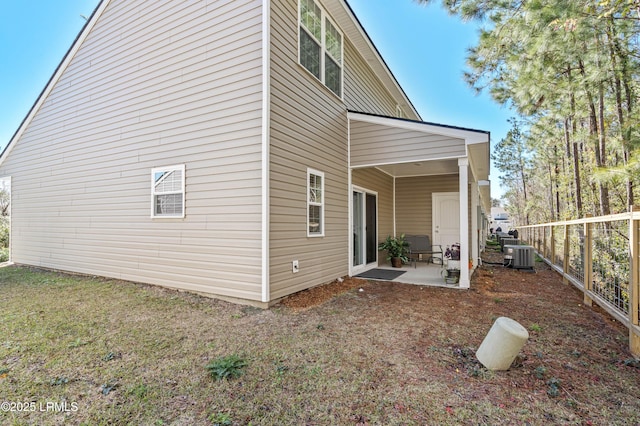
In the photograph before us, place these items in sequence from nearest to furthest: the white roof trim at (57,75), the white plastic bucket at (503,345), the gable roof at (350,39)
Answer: the white plastic bucket at (503,345)
the gable roof at (350,39)
the white roof trim at (57,75)

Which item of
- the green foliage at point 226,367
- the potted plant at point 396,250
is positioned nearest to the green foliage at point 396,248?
the potted plant at point 396,250

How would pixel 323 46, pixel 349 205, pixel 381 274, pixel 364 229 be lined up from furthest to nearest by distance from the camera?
pixel 364 229, pixel 381 274, pixel 349 205, pixel 323 46

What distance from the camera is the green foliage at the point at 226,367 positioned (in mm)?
2557

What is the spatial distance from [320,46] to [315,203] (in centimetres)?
309

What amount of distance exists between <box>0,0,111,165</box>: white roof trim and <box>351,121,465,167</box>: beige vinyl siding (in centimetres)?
597

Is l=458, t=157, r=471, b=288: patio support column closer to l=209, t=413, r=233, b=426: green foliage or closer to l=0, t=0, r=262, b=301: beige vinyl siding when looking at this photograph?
l=0, t=0, r=262, b=301: beige vinyl siding

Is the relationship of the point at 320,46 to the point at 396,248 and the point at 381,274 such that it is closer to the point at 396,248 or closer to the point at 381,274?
the point at 381,274

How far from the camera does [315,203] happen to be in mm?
5574

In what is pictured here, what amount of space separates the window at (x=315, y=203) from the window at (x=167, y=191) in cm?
216

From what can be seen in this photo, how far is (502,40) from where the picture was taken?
532cm

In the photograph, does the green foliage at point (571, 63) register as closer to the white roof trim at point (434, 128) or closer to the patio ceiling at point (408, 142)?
the white roof trim at point (434, 128)

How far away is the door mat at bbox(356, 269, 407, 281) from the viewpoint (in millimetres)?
6777

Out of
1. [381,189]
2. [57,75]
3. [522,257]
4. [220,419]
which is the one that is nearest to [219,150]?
[220,419]

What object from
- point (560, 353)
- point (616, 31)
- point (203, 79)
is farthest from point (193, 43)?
point (616, 31)
